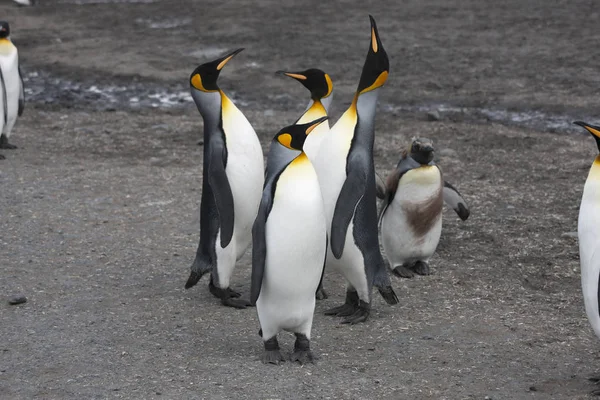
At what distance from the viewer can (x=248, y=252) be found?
6.38 metres

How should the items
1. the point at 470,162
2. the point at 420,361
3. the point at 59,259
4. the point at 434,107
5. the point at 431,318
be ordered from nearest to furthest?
the point at 420,361
the point at 431,318
the point at 59,259
the point at 470,162
the point at 434,107

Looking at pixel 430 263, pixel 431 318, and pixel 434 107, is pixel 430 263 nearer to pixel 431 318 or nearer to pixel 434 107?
pixel 431 318

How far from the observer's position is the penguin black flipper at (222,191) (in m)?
5.12

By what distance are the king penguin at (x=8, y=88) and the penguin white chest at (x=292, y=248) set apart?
15.8ft

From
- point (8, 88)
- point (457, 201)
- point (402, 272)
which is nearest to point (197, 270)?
point (402, 272)

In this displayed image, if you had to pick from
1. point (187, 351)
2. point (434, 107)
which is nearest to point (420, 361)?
point (187, 351)

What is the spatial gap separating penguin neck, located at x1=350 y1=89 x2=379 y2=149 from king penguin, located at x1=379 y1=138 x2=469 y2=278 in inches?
28.5

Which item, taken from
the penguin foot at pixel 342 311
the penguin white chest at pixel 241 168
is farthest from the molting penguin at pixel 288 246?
the penguin white chest at pixel 241 168

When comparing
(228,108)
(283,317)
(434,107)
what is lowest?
(434,107)

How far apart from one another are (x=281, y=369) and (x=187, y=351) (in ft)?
1.68

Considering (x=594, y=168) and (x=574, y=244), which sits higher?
(x=594, y=168)

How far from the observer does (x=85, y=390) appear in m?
4.18

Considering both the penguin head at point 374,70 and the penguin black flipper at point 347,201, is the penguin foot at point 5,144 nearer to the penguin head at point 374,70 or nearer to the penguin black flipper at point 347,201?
the penguin head at point 374,70

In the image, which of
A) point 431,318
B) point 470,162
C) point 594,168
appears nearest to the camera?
point 594,168
